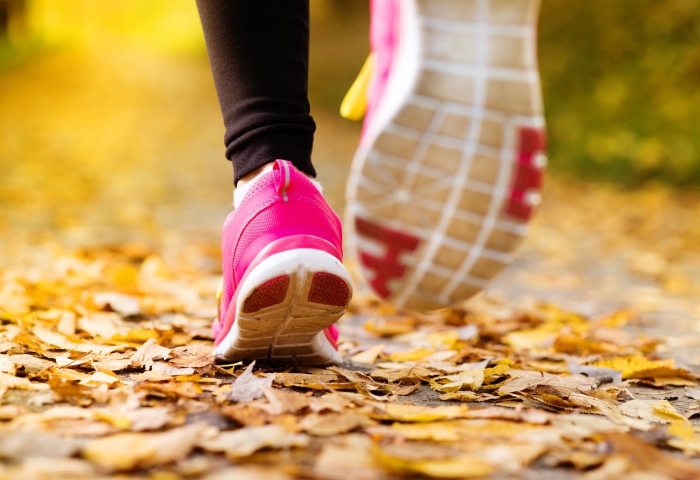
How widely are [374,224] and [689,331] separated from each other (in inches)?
36.5

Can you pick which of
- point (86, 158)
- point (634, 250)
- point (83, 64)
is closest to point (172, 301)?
point (634, 250)

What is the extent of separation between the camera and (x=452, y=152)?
1.59 metres

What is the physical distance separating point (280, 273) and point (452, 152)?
744mm

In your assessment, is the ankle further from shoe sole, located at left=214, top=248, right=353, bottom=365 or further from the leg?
shoe sole, located at left=214, top=248, right=353, bottom=365

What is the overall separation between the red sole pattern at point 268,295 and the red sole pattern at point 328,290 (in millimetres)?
41

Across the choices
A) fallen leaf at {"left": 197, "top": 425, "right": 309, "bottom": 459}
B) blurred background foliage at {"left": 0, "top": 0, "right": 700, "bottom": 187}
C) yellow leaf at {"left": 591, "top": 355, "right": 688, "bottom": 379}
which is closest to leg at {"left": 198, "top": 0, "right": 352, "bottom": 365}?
fallen leaf at {"left": 197, "top": 425, "right": 309, "bottom": 459}

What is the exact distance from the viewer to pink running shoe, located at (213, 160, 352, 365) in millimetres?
990

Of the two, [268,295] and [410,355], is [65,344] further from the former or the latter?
[410,355]

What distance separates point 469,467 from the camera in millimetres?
730

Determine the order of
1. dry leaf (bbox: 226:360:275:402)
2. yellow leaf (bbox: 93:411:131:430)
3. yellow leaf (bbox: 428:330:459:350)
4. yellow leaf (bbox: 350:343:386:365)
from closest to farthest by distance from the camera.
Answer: yellow leaf (bbox: 93:411:131:430), dry leaf (bbox: 226:360:275:402), yellow leaf (bbox: 350:343:386:365), yellow leaf (bbox: 428:330:459:350)

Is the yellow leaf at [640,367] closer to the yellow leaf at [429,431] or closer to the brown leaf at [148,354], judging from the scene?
the yellow leaf at [429,431]

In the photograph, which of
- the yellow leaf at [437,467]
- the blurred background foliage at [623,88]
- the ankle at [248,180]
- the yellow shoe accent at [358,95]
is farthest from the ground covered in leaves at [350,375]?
the blurred background foliage at [623,88]

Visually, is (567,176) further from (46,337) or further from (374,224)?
(46,337)

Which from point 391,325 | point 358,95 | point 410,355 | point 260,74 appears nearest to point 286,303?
point 260,74
